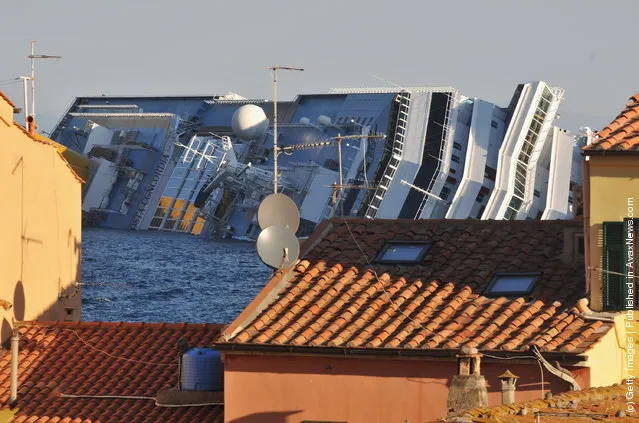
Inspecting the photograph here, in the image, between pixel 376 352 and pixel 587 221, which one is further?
pixel 587 221

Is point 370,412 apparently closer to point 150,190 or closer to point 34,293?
point 34,293

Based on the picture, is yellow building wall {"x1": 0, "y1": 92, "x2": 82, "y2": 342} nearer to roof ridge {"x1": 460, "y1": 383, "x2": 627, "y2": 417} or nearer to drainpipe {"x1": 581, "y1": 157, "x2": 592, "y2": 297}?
drainpipe {"x1": 581, "y1": 157, "x2": 592, "y2": 297}

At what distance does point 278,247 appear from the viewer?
22297mm

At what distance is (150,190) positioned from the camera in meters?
162

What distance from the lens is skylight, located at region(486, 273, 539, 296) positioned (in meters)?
21.4

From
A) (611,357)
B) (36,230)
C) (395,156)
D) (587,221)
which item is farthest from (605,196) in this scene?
(395,156)

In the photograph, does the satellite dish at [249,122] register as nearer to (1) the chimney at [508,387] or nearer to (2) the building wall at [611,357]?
(2) the building wall at [611,357]

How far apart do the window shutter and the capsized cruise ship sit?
7176 cm

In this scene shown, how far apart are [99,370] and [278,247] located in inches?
124

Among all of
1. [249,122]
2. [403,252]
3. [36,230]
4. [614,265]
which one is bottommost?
[614,265]

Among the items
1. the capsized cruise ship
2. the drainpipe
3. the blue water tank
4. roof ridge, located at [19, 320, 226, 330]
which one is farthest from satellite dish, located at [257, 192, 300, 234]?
the capsized cruise ship

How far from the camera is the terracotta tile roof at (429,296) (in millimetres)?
20375

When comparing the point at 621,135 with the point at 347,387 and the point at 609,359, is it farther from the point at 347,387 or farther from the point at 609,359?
the point at 347,387

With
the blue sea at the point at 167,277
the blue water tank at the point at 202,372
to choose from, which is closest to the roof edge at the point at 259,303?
the blue water tank at the point at 202,372
